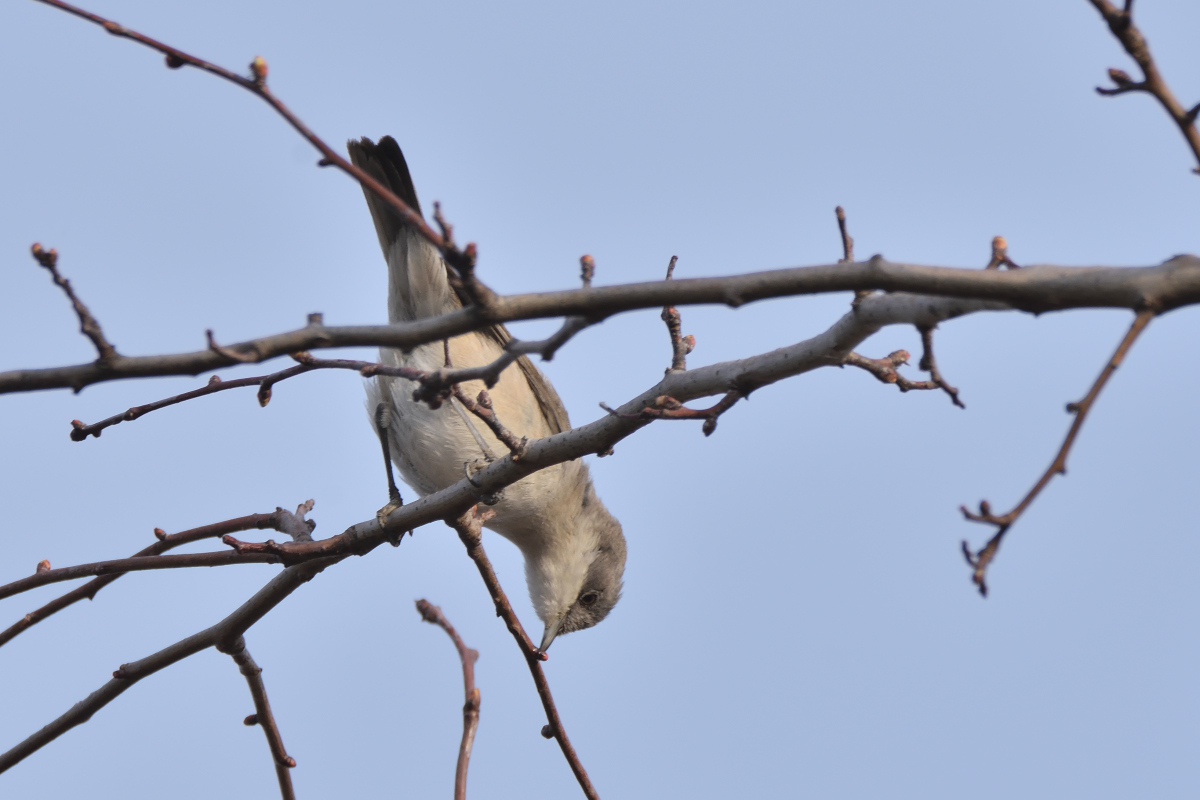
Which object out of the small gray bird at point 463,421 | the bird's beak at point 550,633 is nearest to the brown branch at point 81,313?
the small gray bird at point 463,421

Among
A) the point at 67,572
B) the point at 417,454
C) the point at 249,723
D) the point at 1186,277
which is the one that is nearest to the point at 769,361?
the point at 1186,277

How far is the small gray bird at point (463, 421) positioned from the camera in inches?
243

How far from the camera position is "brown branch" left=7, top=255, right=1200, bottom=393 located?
2.08 m

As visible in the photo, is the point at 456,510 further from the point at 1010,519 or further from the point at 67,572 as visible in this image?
the point at 1010,519

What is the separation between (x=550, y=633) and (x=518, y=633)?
10.7ft

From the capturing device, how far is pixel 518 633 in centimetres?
419

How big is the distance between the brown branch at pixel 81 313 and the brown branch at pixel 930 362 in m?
1.89

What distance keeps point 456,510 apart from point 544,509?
2583mm

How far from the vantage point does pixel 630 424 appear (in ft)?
11.4

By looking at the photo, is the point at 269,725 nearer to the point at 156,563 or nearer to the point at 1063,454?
the point at 156,563

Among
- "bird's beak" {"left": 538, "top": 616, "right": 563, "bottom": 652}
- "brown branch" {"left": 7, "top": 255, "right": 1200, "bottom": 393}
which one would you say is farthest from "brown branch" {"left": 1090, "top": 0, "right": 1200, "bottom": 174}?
"bird's beak" {"left": 538, "top": 616, "right": 563, "bottom": 652}

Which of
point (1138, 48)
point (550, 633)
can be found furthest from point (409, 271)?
point (1138, 48)

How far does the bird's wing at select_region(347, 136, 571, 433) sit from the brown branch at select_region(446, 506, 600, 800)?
1066 millimetres

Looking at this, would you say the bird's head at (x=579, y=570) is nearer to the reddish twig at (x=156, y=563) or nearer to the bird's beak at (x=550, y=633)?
the bird's beak at (x=550, y=633)
